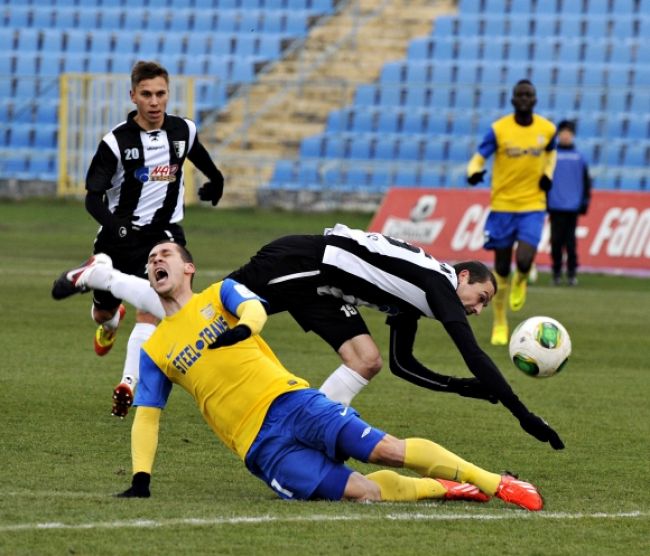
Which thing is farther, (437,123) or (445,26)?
(445,26)

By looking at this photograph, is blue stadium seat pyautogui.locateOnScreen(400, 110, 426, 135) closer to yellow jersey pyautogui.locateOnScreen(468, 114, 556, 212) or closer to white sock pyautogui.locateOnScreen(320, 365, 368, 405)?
yellow jersey pyautogui.locateOnScreen(468, 114, 556, 212)

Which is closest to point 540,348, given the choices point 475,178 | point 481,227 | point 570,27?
point 475,178

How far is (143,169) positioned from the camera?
9.25m

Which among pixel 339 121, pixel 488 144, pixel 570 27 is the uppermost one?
pixel 570 27

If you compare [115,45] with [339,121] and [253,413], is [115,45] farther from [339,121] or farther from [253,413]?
[253,413]

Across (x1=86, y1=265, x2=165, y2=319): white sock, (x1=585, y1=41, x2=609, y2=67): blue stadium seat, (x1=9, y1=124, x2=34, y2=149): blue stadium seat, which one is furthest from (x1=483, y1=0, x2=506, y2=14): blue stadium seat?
(x1=86, y1=265, x2=165, y2=319): white sock

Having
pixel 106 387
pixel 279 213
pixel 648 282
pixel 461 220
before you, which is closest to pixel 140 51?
pixel 279 213

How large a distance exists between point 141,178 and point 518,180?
5.61 metres

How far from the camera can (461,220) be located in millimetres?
21938

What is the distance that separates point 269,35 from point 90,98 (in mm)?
4229

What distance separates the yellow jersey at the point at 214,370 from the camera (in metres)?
6.48

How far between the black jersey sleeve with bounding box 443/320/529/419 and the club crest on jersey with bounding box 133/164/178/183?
3055 mm

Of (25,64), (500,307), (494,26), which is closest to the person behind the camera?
(500,307)

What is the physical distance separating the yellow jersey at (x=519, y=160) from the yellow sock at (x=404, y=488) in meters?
7.57
